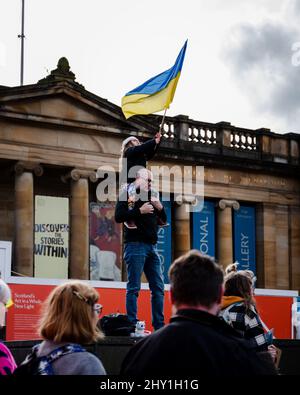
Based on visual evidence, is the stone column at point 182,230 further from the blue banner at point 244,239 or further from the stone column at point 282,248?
the stone column at point 282,248

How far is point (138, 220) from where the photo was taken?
11.1 meters

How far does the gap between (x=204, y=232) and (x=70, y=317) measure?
33180 millimetres

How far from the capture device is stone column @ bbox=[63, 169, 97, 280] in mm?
35188

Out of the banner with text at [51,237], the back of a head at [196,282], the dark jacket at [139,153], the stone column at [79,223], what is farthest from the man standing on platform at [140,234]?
the stone column at [79,223]

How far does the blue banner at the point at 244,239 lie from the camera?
1580 inches

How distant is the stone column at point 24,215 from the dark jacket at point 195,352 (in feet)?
95.9

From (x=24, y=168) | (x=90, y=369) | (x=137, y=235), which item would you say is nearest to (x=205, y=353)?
(x=90, y=369)

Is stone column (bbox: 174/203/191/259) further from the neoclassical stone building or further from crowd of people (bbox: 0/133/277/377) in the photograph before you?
crowd of people (bbox: 0/133/277/377)

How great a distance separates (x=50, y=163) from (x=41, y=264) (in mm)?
4432

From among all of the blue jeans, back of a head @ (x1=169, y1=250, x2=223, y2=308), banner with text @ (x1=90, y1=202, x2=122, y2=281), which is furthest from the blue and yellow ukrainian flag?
banner with text @ (x1=90, y1=202, x2=122, y2=281)

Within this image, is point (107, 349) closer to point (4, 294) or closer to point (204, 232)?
point (4, 294)

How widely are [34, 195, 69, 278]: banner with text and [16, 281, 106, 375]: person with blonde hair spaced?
90.2 feet

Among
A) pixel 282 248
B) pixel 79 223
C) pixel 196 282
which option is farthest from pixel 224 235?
pixel 196 282
